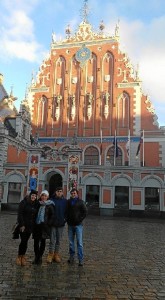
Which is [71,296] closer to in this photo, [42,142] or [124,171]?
[124,171]

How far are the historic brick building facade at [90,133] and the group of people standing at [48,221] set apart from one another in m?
16.4

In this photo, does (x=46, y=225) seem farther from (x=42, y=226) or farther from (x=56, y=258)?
(x=56, y=258)

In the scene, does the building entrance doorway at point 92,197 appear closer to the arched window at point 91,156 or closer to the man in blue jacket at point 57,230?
the arched window at point 91,156

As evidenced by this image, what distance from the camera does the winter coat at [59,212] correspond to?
7371 millimetres

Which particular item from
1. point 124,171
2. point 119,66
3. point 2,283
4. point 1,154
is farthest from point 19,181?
point 2,283

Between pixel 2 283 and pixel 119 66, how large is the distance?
29.4 meters

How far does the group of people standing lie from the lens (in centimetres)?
708

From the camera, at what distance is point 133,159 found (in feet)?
→ 95.1

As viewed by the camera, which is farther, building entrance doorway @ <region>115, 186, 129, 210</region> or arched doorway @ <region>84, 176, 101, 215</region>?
arched doorway @ <region>84, 176, 101, 215</region>

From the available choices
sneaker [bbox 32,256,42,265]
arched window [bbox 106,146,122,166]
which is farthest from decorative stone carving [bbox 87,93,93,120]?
sneaker [bbox 32,256,42,265]

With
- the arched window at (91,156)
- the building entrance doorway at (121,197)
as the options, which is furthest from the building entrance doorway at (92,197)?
the arched window at (91,156)

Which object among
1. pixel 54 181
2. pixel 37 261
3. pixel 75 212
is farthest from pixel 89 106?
pixel 37 261

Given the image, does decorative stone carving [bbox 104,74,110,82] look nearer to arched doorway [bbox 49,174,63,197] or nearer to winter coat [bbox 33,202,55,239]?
arched doorway [bbox 49,174,63,197]

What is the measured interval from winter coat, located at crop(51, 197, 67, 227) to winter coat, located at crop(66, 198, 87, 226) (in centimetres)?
12
